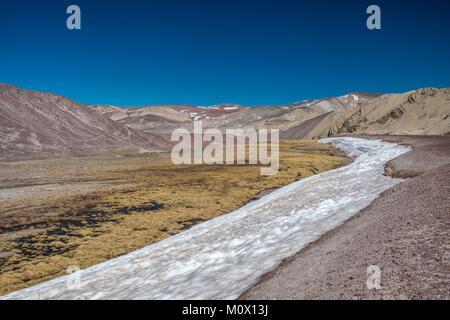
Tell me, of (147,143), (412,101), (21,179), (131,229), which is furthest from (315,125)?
(131,229)

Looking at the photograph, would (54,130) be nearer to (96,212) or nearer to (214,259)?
(96,212)

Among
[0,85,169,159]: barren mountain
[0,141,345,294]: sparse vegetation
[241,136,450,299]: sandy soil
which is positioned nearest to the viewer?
[241,136,450,299]: sandy soil

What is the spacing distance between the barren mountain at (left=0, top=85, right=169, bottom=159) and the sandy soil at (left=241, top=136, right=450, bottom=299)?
6712 cm

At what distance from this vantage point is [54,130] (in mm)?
81688

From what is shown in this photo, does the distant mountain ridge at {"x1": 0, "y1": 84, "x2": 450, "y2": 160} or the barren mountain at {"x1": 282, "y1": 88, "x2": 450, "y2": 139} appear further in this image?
the barren mountain at {"x1": 282, "y1": 88, "x2": 450, "y2": 139}

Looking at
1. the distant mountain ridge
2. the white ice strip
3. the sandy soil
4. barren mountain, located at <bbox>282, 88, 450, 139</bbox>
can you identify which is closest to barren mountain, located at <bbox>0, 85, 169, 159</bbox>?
the distant mountain ridge

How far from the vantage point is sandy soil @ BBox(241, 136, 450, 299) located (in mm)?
6055

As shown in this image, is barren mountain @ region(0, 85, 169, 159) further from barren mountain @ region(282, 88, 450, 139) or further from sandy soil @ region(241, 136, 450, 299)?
sandy soil @ region(241, 136, 450, 299)

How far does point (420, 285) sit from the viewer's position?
584 cm

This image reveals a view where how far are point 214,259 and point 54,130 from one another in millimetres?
79926

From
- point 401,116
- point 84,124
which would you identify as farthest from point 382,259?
point 401,116

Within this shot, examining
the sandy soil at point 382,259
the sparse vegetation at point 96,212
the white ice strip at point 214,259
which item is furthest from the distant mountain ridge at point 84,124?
the sandy soil at point 382,259

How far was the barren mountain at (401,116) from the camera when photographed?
91125 mm
